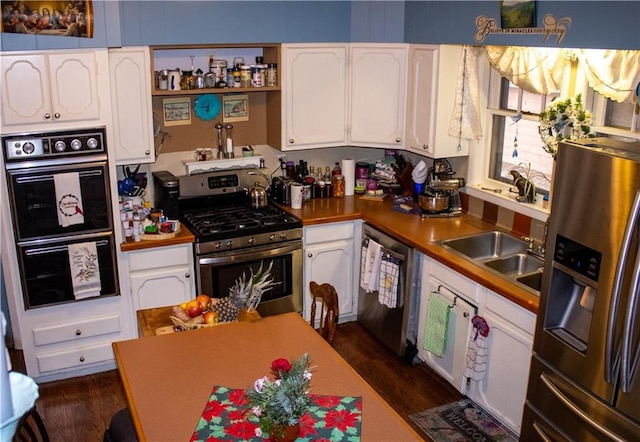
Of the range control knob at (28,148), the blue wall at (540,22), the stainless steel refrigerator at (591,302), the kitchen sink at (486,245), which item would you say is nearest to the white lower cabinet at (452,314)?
the kitchen sink at (486,245)

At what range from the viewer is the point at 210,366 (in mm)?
2488

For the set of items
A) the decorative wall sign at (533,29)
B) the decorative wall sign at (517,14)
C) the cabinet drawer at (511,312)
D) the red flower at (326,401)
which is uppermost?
the decorative wall sign at (517,14)

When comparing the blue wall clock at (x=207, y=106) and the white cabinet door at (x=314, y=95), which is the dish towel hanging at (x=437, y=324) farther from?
the blue wall clock at (x=207, y=106)

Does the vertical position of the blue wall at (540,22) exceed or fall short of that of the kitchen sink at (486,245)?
it exceeds it

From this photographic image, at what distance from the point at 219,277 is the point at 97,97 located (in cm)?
136

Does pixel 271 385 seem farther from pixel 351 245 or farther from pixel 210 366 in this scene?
pixel 351 245

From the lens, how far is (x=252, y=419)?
2.17 metres

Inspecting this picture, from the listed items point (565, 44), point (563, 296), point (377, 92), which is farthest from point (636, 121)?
point (377, 92)

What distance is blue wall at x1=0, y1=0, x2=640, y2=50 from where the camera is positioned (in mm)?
3100

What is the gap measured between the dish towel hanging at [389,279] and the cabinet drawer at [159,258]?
4.20 ft

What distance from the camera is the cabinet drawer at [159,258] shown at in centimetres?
412

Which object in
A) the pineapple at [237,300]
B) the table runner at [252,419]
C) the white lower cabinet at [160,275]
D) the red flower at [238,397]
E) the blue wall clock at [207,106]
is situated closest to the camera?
the table runner at [252,419]

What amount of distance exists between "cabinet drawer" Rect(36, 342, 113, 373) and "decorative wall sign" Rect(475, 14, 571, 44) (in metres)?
3.04

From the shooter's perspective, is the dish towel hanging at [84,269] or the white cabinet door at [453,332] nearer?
the white cabinet door at [453,332]
